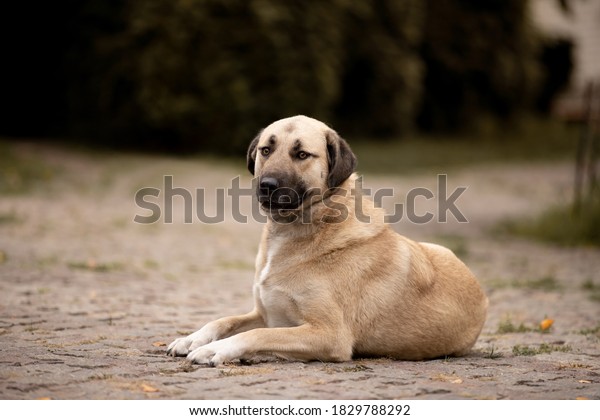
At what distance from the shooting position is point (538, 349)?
18.0ft

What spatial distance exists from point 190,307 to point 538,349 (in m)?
2.95

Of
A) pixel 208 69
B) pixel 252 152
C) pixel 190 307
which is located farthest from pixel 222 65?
pixel 252 152

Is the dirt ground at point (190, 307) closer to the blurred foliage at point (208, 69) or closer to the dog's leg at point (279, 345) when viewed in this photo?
the dog's leg at point (279, 345)

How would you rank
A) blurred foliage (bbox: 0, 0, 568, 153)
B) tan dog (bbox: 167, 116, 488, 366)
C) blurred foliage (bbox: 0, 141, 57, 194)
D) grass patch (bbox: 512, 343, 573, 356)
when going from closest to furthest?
tan dog (bbox: 167, 116, 488, 366), grass patch (bbox: 512, 343, 573, 356), blurred foliage (bbox: 0, 141, 57, 194), blurred foliage (bbox: 0, 0, 568, 153)

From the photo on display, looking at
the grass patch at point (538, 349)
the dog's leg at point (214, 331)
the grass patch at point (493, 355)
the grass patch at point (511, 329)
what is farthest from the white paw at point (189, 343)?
the grass patch at point (511, 329)

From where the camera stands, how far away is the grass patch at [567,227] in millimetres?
11547

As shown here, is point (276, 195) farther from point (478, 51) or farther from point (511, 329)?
point (478, 51)

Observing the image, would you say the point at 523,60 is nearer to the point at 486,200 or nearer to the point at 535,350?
the point at 486,200

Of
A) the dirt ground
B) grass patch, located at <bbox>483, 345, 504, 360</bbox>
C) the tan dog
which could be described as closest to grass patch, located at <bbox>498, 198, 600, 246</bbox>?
the dirt ground

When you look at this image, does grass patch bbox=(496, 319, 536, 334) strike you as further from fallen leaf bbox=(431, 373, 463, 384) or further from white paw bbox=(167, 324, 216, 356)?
white paw bbox=(167, 324, 216, 356)

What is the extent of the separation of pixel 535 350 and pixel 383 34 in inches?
774

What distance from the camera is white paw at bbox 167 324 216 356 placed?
4.74 metres

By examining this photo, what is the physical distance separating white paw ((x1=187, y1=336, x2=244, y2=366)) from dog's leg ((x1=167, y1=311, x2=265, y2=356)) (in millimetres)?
244

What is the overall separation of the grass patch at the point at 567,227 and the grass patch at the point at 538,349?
6320 mm
